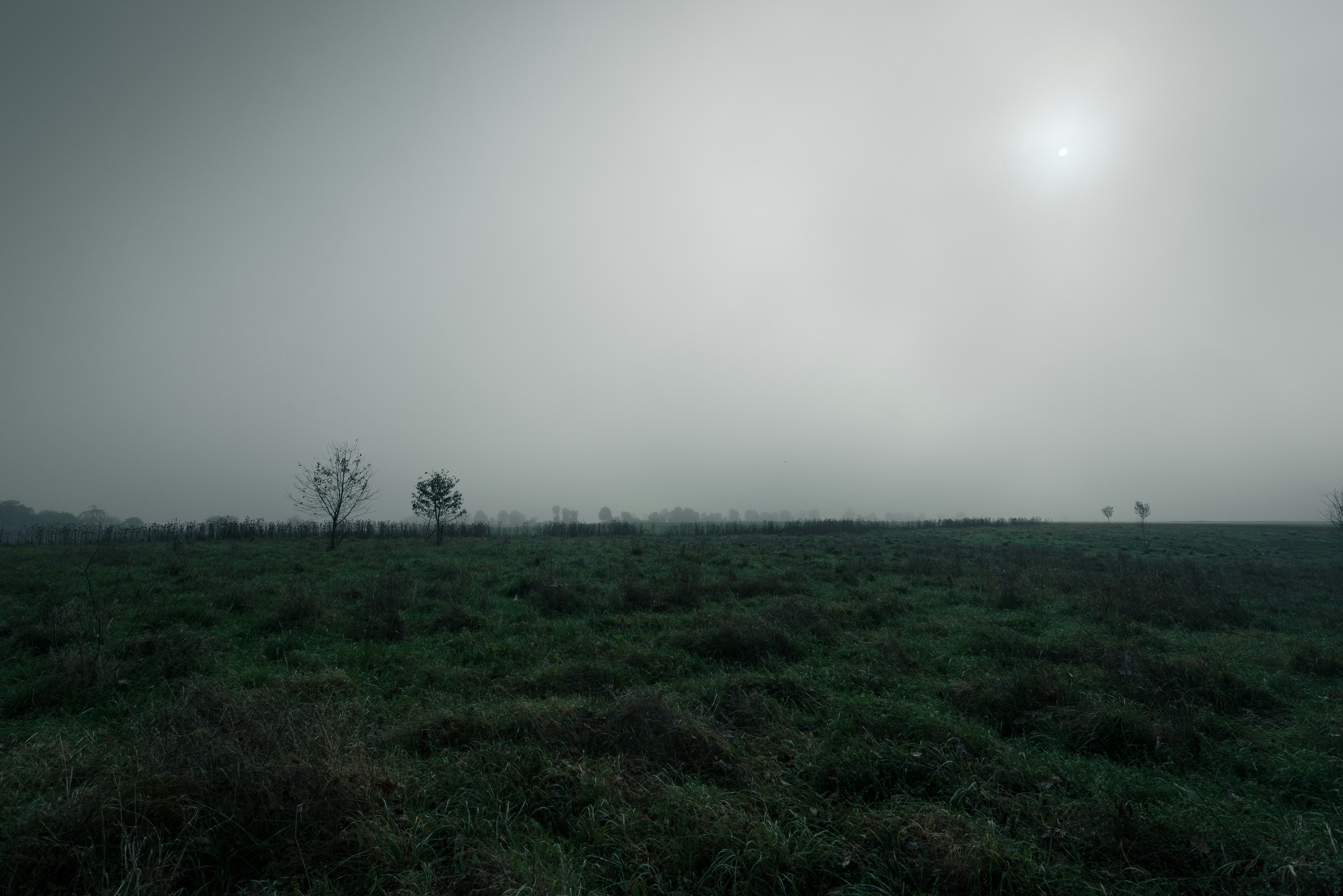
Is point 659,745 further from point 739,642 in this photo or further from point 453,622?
point 453,622

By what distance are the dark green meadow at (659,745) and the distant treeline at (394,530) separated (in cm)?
1851

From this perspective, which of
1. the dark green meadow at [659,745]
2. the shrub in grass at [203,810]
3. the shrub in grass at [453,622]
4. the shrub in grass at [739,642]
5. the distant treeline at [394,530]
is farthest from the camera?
the distant treeline at [394,530]

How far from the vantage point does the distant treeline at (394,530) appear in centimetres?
3547

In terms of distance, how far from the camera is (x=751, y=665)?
9109mm

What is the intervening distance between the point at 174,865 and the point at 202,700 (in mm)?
2376

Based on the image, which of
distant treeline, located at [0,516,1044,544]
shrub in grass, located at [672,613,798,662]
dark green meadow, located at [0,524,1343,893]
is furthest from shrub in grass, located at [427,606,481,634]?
distant treeline, located at [0,516,1044,544]

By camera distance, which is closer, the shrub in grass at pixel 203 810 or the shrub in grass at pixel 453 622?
the shrub in grass at pixel 203 810

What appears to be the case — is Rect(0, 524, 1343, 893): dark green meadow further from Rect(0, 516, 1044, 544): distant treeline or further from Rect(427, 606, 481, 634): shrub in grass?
Rect(0, 516, 1044, 544): distant treeline

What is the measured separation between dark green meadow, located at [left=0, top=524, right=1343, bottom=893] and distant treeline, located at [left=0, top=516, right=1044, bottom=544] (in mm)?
18514

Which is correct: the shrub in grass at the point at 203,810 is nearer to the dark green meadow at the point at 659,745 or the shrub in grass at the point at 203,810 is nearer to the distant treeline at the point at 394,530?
the dark green meadow at the point at 659,745

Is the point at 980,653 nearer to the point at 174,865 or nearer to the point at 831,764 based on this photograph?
the point at 831,764

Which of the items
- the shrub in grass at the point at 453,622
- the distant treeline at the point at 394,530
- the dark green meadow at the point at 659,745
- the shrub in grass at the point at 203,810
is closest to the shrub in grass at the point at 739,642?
the dark green meadow at the point at 659,745

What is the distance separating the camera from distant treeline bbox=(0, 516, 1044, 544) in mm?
35469

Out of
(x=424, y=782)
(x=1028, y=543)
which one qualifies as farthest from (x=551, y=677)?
(x=1028, y=543)
